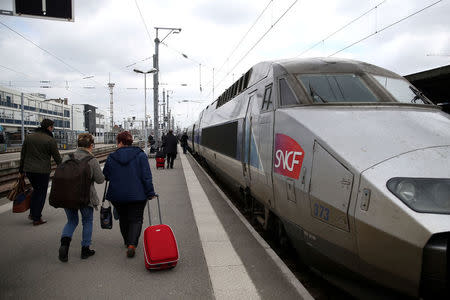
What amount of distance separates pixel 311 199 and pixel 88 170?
8.00ft

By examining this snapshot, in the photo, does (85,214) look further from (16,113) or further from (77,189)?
(16,113)

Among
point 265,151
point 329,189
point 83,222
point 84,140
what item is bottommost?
point 83,222

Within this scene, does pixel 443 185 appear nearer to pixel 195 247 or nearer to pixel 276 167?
pixel 276 167

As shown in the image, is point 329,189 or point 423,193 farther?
point 329,189

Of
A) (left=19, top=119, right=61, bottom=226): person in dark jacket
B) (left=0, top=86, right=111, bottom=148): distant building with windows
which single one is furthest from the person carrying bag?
(left=0, top=86, right=111, bottom=148): distant building with windows

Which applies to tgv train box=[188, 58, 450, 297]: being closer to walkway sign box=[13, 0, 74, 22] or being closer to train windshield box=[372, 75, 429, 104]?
train windshield box=[372, 75, 429, 104]

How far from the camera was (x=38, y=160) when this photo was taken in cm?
517

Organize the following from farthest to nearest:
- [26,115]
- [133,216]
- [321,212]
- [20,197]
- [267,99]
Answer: [26,115]
[20,197]
[267,99]
[133,216]
[321,212]

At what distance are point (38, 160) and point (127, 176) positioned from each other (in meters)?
2.05

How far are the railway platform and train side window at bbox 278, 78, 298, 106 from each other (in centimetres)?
178

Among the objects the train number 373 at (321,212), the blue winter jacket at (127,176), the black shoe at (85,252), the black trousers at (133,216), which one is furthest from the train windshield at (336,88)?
the black shoe at (85,252)

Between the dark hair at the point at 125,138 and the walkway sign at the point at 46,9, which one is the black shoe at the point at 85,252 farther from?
the walkway sign at the point at 46,9

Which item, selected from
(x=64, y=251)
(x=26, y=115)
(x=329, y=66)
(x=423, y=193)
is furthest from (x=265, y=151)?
(x=26, y=115)

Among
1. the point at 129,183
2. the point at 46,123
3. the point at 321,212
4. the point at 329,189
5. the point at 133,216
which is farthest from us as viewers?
the point at 46,123
